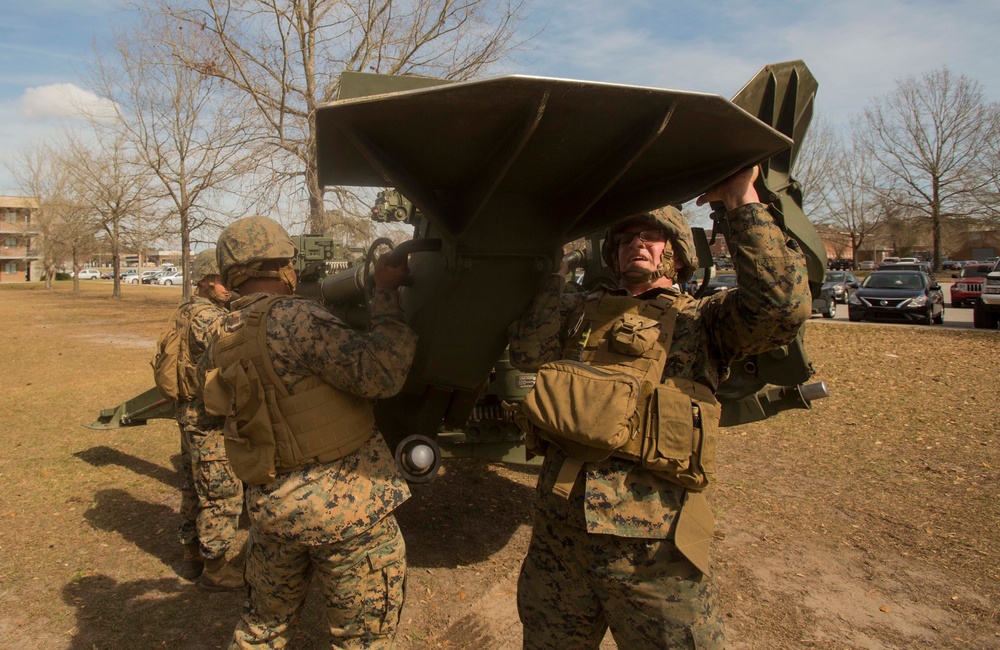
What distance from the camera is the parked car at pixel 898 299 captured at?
16516mm

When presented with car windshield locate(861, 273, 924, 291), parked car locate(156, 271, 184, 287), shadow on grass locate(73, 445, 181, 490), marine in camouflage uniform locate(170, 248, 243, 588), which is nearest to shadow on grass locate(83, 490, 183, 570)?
marine in camouflage uniform locate(170, 248, 243, 588)

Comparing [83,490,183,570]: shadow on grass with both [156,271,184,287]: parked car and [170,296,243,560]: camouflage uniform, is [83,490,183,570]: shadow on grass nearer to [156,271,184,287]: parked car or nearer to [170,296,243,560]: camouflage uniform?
[170,296,243,560]: camouflage uniform

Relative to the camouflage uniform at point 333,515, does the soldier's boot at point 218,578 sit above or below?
below

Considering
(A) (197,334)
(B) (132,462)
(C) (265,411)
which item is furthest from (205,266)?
(B) (132,462)

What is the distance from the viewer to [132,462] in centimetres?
632

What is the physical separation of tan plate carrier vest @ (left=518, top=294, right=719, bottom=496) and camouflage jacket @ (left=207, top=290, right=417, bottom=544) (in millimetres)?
537

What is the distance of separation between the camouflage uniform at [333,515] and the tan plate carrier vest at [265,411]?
0.13 feet

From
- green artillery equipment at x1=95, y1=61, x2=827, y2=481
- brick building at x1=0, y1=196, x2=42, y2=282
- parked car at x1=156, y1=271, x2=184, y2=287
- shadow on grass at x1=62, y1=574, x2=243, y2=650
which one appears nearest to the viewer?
green artillery equipment at x1=95, y1=61, x2=827, y2=481

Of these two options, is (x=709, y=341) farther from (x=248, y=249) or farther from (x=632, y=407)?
(x=248, y=249)

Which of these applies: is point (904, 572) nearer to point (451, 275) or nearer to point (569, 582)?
point (569, 582)

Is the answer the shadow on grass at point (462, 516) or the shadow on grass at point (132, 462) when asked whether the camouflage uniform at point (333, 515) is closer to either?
the shadow on grass at point (462, 516)

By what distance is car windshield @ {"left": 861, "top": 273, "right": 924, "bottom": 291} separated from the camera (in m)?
17.6

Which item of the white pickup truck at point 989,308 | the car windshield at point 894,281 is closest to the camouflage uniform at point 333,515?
the white pickup truck at point 989,308

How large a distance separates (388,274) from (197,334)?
191 centimetres
